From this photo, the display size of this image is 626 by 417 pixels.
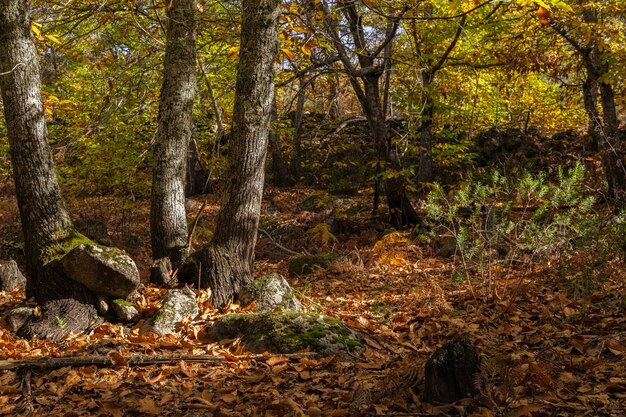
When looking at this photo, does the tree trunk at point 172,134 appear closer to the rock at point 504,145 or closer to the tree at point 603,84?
the tree at point 603,84

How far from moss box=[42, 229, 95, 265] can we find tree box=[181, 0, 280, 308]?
1.28 meters

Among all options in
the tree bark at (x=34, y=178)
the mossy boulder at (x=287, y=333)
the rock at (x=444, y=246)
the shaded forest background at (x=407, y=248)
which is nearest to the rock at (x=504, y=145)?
the shaded forest background at (x=407, y=248)

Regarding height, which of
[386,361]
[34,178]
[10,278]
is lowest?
[386,361]

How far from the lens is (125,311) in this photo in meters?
5.14

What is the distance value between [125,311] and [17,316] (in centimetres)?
111

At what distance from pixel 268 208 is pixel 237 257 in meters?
8.58

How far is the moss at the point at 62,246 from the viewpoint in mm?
5352

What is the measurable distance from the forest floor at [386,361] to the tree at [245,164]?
375 mm

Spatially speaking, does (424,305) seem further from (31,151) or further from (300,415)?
(31,151)

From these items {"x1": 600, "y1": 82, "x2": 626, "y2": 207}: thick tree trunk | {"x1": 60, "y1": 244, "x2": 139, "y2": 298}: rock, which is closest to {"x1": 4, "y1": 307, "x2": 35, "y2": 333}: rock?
{"x1": 60, "y1": 244, "x2": 139, "y2": 298}: rock

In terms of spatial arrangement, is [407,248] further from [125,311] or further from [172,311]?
[125,311]

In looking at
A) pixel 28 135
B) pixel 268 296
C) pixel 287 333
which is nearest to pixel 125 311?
pixel 268 296

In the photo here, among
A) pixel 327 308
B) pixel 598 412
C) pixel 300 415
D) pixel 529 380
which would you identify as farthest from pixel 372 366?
pixel 327 308

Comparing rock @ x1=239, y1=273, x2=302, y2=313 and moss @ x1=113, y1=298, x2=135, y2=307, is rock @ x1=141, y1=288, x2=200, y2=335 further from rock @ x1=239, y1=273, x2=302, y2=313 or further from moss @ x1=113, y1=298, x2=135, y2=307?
rock @ x1=239, y1=273, x2=302, y2=313
